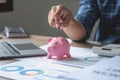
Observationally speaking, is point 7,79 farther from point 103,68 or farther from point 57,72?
point 103,68

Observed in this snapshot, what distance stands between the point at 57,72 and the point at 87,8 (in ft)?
2.17

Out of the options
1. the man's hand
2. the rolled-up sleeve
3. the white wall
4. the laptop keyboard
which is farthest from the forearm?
the white wall

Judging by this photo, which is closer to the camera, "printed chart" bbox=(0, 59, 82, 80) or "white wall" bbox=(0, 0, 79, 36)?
"printed chart" bbox=(0, 59, 82, 80)

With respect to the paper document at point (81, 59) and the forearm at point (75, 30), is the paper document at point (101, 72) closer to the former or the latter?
the paper document at point (81, 59)

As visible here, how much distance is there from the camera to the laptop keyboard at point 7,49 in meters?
0.84

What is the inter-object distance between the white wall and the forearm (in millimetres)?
749

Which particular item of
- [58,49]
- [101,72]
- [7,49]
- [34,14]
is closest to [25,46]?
[7,49]

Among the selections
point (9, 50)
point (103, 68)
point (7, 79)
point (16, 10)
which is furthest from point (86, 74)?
point (16, 10)

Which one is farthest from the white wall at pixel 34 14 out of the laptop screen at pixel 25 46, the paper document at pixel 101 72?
the paper document at pixel 101 72

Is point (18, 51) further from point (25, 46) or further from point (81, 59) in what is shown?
point (81, 59)

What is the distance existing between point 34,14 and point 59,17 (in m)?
1.07

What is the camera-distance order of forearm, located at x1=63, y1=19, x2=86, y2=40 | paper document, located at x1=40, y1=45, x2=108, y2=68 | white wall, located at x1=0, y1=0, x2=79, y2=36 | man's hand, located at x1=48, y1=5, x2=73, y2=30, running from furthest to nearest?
white wall, located at x1=0, y1=0, x2=79, y2=36, forearm, located at x1=63, y1=19, x2=86, y2=40, man's hand, located at x1=48, y1=5, x2=73, y2=30, paper document, located at x1=40, y1=45, x2=108, y2=68

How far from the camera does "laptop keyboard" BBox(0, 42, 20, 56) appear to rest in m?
0.84

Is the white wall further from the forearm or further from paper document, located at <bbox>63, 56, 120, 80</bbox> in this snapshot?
paper document, located at <bbox>63, 56, 120, 80</bbox>
